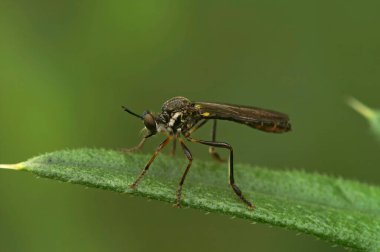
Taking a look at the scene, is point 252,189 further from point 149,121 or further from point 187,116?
point 149,121

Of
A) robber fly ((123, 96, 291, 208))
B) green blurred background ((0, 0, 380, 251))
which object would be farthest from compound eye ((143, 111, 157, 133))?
green blurred background ((0, 0, 380, 251))

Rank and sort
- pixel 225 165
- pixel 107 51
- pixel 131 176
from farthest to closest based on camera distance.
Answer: pixel 107 51 < pixel 225 165 < pixel 131 176

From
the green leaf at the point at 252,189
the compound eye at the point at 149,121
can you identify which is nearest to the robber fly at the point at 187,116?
the compound eye at the point at 149,121

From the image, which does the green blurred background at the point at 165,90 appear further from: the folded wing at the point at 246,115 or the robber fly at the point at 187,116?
the folded wing at the point at 246,115

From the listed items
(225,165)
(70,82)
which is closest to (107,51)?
(70,82)

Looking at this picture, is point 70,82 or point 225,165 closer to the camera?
point 225,165

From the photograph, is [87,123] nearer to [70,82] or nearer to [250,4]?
[70,82]
